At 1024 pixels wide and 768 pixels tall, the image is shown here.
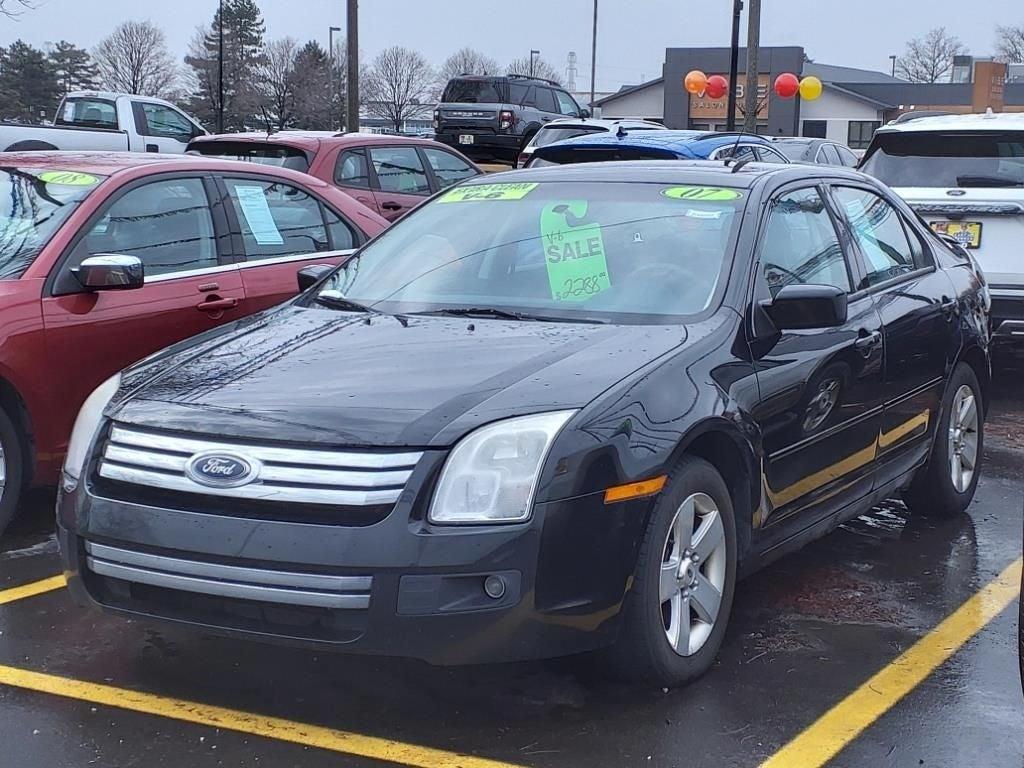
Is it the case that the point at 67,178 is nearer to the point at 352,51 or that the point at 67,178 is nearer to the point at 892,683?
the point at 892,683

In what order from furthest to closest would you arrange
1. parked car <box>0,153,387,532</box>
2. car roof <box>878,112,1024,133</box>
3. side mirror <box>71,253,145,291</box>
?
1. car roof <box>878,112,1024,133</box>
2. side mirror <box>71,253,145,291</box>
3. parked car <box>0,153,387,532</box>

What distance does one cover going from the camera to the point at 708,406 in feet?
12.3

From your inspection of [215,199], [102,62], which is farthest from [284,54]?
[215,199]

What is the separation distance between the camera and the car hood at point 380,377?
337cm

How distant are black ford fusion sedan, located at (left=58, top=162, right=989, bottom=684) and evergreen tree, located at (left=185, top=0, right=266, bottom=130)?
5218 centimetres

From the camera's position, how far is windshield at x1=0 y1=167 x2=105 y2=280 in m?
5.39

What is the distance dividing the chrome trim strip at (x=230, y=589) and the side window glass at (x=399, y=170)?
26.2ft

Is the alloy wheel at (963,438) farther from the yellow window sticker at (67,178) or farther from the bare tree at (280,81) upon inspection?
the bare tree at (280,81)

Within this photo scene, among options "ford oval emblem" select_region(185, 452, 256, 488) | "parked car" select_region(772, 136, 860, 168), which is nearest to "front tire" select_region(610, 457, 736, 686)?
"ford oval emblem" select_region(185, 452, 256, 488)

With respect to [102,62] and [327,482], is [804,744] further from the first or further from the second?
[102,62]

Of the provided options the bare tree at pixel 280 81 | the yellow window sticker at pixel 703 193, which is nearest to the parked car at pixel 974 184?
the yellow window sticker at pixel 703 193

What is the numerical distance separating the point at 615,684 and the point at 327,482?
114cm

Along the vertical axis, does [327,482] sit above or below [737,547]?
above

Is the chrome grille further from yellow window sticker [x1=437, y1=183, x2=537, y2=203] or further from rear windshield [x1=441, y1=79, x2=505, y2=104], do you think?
rear windshield [x1=441, y1=79, x2=505, y2=104]
